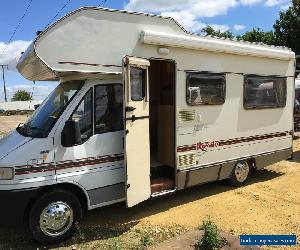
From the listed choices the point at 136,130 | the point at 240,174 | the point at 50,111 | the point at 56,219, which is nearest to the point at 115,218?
the point at 56,219

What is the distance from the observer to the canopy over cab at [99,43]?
5949mm

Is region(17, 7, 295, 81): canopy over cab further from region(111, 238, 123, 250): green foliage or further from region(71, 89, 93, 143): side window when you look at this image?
region(111, 238, 123, 250): green foliage

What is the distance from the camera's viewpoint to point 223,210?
7.57 metres

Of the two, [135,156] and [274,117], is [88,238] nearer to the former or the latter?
Answer: [135,156]

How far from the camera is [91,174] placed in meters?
6.39

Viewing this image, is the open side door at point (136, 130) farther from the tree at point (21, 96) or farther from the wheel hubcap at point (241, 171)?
the tree at point (21, 96)

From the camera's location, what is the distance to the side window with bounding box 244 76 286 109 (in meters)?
8.89

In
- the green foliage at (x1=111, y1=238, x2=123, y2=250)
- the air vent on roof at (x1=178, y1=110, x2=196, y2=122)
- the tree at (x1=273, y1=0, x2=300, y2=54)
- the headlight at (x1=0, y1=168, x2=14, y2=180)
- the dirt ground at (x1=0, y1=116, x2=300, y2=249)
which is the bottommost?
Result: the green foliage at (x1=111, y1=238, x2=123, y2=250)

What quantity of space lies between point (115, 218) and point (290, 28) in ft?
84.7

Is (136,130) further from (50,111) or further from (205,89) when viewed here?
(205,89)

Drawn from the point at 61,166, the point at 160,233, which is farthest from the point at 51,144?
the point at 160,233

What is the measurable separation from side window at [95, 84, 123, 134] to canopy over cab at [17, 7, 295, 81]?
13.4 inches

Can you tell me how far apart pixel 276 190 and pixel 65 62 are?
5456 mm

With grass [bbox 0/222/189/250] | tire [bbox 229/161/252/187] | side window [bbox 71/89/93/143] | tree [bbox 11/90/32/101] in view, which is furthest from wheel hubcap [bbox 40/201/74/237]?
tree [bbox 11/90/32/101]
